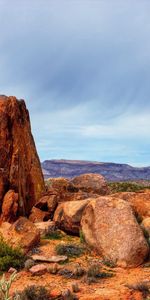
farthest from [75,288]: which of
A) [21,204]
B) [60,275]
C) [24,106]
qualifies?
[24,106]

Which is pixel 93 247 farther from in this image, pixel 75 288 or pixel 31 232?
pixel 75 288

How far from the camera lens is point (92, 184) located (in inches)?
1128

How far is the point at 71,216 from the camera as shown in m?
19.2

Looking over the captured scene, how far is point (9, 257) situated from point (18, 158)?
27.4ft

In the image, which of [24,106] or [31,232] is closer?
[31,232]

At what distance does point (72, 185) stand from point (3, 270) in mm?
13136

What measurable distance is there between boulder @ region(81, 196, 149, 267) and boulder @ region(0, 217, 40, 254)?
7.75 feet

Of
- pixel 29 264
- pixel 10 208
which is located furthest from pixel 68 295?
pixel 10 208

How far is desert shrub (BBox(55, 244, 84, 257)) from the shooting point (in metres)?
16.4

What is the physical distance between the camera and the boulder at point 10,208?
20.0 meters

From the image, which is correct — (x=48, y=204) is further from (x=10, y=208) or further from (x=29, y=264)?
(x=29, y=264)

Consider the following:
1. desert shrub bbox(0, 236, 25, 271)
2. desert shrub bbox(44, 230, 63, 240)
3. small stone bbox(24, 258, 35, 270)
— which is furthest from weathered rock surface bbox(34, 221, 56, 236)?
small stone bbox(24, 258, 35, 270)

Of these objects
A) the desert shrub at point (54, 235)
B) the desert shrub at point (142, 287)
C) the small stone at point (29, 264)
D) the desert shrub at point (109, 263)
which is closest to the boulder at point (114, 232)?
the desert shrub at point (109, 263)

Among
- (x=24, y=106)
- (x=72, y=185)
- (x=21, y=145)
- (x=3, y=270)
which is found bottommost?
(x=3, y=270)
